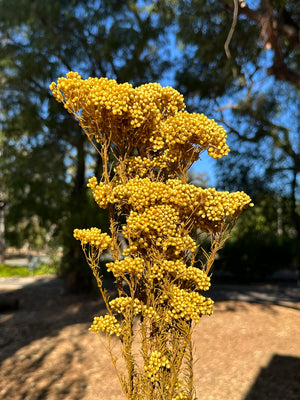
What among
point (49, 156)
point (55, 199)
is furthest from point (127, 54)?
point (55, 199)

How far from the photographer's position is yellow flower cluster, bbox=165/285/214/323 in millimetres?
2467

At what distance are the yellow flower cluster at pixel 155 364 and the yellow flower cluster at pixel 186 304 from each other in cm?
28

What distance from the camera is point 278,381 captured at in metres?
4.57

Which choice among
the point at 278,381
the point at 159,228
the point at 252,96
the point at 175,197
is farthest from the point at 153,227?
the point at 252,96

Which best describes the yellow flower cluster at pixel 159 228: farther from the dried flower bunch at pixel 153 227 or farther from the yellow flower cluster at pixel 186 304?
the yellow flower cluster at pixel 186 304

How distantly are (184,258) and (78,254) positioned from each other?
740cm

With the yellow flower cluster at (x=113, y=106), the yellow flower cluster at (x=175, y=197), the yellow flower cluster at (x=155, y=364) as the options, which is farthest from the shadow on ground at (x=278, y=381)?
the yellow flower cluster at (x=113, y=106)

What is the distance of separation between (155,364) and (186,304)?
18.4 inches

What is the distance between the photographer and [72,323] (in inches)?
284

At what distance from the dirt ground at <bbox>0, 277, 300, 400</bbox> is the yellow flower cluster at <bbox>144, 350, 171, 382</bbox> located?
133cm

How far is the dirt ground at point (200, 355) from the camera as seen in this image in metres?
4.52

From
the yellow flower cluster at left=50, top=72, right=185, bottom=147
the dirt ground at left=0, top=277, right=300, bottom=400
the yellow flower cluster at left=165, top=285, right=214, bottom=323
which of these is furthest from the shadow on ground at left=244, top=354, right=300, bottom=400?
the yellow flower cluster at left=50, top=72, right=185, bottom=147

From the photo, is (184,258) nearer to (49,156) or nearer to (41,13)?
(49,156)

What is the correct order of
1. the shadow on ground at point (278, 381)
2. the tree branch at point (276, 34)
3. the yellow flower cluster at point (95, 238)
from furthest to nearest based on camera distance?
the tree branch at point (276, 34) → the shadow on ground at point (278, 381) → the yellow flower cluster at point (95, 238)
